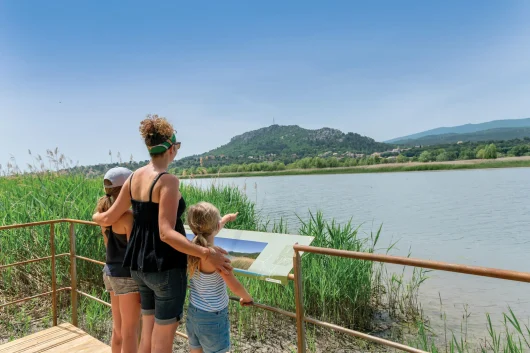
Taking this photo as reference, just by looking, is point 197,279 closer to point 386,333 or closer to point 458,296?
point 386,333

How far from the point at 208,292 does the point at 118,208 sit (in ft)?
1.85

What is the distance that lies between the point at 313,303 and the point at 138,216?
3.25 metres

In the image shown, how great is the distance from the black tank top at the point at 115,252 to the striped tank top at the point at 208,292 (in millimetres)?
492

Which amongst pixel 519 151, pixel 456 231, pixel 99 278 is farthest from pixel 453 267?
pixel 519 151

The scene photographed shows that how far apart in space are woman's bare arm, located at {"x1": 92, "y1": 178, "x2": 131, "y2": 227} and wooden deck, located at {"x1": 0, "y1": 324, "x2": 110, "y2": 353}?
4.31ft

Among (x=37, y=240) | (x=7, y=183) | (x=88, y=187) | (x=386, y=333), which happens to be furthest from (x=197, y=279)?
(x=7, y=183)

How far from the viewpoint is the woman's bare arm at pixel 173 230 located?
62.6 inches

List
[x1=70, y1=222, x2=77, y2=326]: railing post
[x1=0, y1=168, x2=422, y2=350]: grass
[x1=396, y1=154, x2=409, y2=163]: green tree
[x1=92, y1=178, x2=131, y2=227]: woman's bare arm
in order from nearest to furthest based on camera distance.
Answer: [x1=92, y1=178, x2=131, y2=227]: woman's bare arm < [x1=70, y1=222, x2=77, y2=326]: railing post < [x1=0, y1=168, x2=422, y2=350]: grass < [x1=396, y1=154, x2=409, y2=163]: green tree

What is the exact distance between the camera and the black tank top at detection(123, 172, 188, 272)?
66.6 inches

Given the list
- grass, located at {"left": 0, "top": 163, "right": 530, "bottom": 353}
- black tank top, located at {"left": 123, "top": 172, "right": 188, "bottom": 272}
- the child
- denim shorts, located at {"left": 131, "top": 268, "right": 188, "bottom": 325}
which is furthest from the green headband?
grass, located at {"left": 0, "top": 163, "right": 530, "bottom": 353}

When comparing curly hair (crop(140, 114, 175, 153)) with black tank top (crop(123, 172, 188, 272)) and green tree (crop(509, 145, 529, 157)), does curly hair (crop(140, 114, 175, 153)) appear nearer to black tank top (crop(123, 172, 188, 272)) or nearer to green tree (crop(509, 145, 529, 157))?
black tank top (crop(123, 172, 188, 272))

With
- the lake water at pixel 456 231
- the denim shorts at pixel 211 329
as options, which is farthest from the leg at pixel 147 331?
the lake water at pixel 456 231

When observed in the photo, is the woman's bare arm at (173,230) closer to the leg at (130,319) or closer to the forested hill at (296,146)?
the leg at (130,319)

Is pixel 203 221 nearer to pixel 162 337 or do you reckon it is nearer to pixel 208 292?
pixel 208 292
